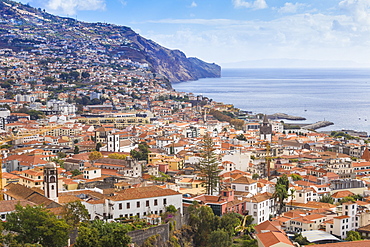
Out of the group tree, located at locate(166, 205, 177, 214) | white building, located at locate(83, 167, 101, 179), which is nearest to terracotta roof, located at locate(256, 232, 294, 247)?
tree, located at locate(166, 205, 177, 214)

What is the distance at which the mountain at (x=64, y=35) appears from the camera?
319 ft

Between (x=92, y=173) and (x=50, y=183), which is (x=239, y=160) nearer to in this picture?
(x=92, y=173)

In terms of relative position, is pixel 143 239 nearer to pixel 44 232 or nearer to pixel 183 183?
pixel 44 232

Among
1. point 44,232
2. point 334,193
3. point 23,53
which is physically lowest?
point 334,193

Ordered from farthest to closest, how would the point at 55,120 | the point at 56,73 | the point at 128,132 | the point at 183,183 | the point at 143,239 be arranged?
the point at 56,73, the point at 55,120, the point at 128,132, the point at 183,183, the point at 143,239

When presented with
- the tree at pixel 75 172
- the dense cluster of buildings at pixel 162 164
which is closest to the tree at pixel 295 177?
the dense cluster of buildings at pixel 162 164

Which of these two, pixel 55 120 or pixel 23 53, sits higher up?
pixel 23 53

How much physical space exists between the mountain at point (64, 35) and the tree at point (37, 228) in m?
82.4

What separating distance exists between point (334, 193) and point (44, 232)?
15.9 meters

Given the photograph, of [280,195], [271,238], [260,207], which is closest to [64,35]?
[280,195]

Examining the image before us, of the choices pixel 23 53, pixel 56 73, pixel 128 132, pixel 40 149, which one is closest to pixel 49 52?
pixel 23 53

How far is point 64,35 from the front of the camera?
108375mm

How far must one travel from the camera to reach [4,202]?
1555 cm

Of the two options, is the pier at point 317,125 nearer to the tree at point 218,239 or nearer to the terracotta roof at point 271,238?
the terracotta roof at point 271,238
